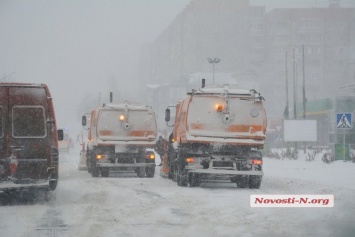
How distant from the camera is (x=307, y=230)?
8.62m

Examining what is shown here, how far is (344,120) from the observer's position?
24.9m

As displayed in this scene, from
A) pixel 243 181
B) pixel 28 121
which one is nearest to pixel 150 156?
pixel 243 181

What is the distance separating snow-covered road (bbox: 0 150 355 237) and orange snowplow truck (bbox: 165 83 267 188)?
0.54 m

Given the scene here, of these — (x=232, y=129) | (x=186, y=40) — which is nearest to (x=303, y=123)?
(x=232, y=129)

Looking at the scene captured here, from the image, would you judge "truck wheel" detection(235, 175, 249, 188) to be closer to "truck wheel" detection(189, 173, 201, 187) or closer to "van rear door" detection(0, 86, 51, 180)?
"truck wheel" detection(189, 173, 201, 187)

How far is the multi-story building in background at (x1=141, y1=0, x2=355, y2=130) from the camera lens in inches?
4107

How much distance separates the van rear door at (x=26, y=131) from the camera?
12.3m

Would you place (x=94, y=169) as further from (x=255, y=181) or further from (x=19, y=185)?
(x=19, y=185)

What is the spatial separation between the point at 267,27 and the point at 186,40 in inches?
610

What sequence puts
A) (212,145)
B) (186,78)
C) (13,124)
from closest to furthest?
(13,124), (212,145), (186,78)

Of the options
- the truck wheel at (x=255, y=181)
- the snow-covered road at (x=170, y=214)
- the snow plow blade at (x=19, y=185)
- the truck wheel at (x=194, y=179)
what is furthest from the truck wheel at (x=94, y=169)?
the snow plow blade at (x=19, y=185)

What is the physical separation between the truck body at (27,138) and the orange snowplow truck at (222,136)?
4.59m

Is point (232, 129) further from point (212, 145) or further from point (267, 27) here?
point (267, 27)

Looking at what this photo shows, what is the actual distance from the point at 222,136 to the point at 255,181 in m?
1.46
